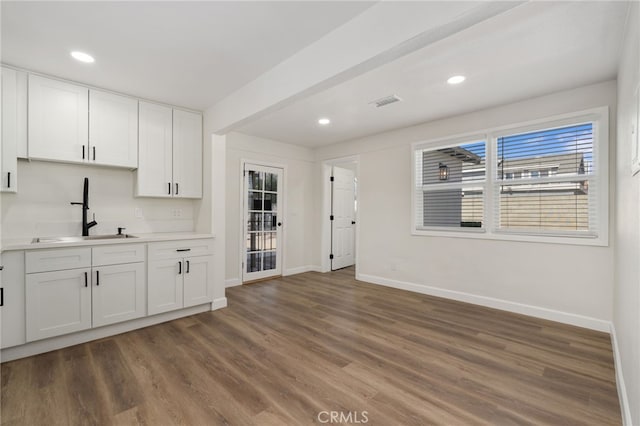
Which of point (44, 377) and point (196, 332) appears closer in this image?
point (44, 377)

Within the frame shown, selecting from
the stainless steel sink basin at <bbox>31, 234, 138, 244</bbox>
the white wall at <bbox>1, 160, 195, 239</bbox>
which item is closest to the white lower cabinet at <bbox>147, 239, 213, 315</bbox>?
the stainless steel sink basin at <bbox>31, 234, 138, 244</bbox>

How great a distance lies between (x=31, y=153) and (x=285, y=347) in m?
3.03

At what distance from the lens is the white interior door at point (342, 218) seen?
19.7ft

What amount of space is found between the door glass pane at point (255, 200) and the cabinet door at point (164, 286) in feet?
6.27

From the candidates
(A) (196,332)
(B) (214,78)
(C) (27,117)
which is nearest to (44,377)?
(A) (196,332)

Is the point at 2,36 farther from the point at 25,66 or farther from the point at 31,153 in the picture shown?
the point at 31,153

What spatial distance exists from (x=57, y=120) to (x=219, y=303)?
8.54 ft

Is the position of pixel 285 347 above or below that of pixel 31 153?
below

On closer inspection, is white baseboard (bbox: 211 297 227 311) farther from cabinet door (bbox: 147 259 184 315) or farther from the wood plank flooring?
cabinet door (bbox: 147 259 184 315)

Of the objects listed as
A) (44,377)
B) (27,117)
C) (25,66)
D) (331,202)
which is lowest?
(44,377)

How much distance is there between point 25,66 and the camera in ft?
8.67

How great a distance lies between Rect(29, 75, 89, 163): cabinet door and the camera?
272 cm

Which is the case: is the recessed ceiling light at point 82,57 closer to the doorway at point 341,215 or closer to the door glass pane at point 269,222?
the door glass pane at point 269,222

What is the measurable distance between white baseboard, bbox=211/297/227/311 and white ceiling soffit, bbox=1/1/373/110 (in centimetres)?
258
